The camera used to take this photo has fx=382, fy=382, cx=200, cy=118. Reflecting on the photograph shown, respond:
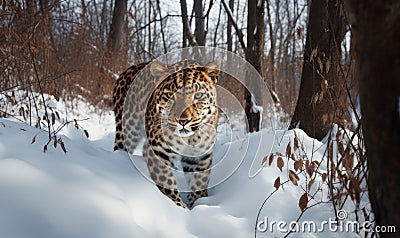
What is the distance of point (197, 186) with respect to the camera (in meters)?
2.76

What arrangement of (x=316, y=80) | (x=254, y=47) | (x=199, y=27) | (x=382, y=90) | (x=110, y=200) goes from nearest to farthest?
(x=382, y=90), (x=110, y=200), (x=316, y=80), (x=254, y=47), (x=199, y=27)

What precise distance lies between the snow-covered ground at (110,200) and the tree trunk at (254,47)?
174 cm

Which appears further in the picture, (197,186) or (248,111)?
(248,111)

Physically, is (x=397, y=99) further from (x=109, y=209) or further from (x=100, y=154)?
(x=100, y=154)

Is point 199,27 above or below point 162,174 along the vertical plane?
above

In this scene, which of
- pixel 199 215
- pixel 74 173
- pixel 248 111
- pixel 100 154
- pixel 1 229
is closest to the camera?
pixel 1 229

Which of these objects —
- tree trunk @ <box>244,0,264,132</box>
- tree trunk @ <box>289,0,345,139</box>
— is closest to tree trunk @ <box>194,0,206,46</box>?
tree trunk @ <box>244,0,264,132</box>

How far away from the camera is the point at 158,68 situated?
117 inches

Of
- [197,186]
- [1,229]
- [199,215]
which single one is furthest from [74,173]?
[197,186]

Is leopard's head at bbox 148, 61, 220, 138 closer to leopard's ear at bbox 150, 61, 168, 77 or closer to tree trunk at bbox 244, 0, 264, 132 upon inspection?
leopard's ear at bbox 150, 61, 168, 77

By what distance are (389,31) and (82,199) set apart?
1367mm

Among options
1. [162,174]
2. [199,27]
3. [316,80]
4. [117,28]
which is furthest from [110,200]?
[117,28]

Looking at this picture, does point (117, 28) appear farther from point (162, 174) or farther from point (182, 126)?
point (162, 174)

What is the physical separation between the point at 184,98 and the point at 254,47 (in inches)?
84.4
